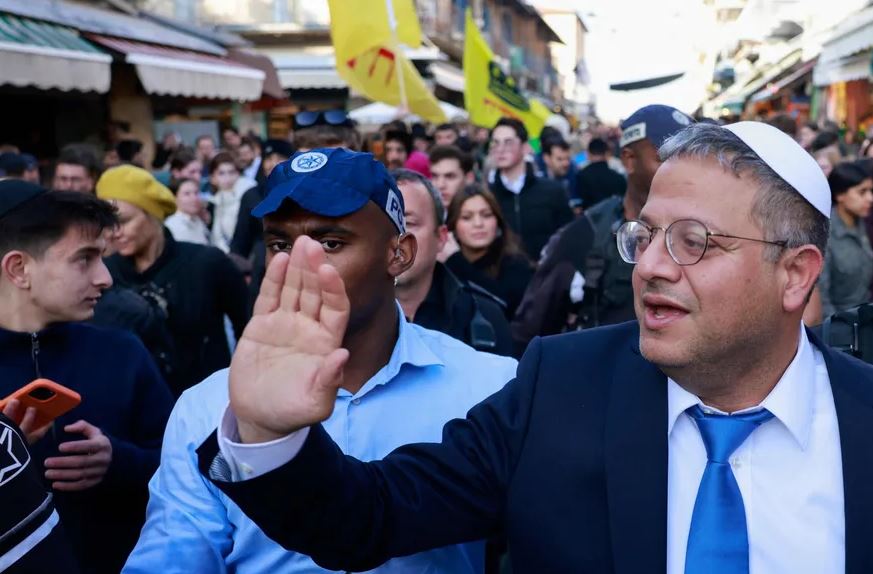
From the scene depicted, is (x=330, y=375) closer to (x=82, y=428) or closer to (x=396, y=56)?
(x=82, y=428)

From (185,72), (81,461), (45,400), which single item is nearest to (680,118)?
(81,461)

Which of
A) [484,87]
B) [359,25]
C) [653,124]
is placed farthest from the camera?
[484,87]

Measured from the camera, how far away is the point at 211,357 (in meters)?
5.23

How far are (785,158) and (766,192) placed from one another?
0.26ft

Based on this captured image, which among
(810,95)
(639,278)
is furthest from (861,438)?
(810,95)

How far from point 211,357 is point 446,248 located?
50.6 inches

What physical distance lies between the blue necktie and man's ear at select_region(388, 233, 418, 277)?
0.92m

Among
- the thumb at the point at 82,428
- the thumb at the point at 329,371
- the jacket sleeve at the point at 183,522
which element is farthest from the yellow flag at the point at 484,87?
the thumb at the point at 329,371

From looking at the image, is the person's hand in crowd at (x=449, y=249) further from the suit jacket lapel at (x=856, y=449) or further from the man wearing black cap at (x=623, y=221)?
the suit jacket lapel at (x=856, y=449)

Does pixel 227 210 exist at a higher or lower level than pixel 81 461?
higher

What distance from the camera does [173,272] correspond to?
5008 millimetres

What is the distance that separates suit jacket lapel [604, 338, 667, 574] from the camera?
2.03 metres

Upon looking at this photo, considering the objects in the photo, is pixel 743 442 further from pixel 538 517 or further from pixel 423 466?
pixel 423 466

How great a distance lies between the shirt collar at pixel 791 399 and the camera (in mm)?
2109
